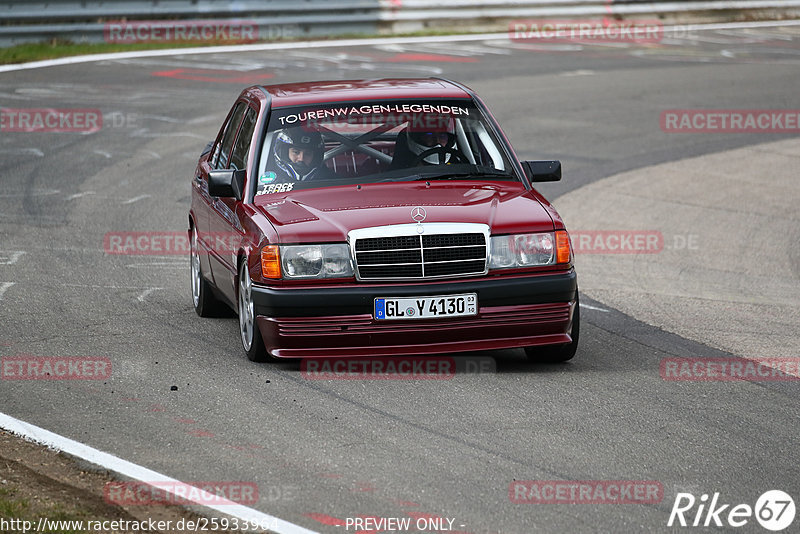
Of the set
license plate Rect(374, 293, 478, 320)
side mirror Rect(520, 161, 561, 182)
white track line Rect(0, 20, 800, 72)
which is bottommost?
white track line Rect(0, 20, 800, 72)

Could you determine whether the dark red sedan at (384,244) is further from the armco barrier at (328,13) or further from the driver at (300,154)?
the armco barrier at (328,13)

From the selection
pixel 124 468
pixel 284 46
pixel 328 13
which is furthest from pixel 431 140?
pixel 328 13

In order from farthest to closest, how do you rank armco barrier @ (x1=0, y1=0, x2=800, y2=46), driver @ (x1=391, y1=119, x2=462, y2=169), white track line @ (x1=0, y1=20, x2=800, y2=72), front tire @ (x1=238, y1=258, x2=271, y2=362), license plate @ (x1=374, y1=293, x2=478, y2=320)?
1. armco barrier @ (x1=0, y1=0, x2=800, y2=46)
2. white track line @ (x1=0, y1=20, x2=800, y2=72)
3. driver @ (x1=391, y1=119, x2=462, y2=169)
4. front tire @ (x1=238, y1=258, x2=271, y2=362)
5. license plate @ (x1=374, y1=293, x2=478, y2=320)

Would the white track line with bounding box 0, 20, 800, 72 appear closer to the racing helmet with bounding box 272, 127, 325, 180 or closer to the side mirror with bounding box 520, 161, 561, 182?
the racing helmet with bounding box 272, 127, 325, 180

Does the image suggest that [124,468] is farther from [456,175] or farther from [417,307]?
[456,175]

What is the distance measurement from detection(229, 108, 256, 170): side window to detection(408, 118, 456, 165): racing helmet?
104 centimetres

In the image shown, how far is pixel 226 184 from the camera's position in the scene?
8023mm

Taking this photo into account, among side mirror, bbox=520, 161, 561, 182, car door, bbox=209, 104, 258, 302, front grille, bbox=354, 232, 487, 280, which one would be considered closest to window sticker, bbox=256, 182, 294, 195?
car door, bbox=209, 104, 258, 302

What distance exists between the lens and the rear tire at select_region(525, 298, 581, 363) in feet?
24.9

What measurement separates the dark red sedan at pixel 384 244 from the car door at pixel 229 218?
0.11 ft

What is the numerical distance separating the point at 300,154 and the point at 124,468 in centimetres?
303

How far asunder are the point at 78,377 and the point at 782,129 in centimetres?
1429

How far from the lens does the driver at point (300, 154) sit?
8.10 m

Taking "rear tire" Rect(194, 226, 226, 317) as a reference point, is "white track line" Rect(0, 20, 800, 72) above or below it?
below
